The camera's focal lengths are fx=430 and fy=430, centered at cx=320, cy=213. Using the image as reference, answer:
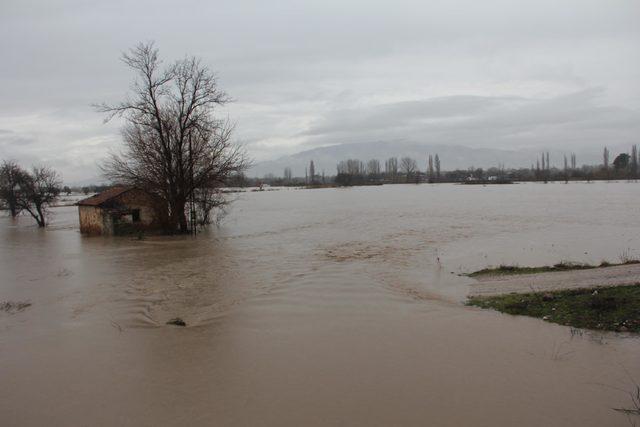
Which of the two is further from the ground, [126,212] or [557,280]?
[126,212]

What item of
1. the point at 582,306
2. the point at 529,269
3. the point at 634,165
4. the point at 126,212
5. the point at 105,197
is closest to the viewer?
the point at 582,306

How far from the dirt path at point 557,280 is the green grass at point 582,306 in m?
0.75

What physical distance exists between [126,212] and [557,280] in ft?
93.6

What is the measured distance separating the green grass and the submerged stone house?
86.5 feet

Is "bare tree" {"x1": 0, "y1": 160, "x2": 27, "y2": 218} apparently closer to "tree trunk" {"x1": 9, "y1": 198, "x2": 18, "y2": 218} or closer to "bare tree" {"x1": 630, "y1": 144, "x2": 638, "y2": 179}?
"tree trunk" {"x1": 9, "y1": 198, "x2": 18, "y2": 218}

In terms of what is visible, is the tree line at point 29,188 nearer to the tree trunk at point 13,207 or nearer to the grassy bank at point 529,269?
the tree trunk at point 13,207

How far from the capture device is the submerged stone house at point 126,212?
1235 inches

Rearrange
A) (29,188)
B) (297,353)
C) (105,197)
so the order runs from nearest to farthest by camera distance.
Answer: (297,353) < (105,197) < (29,188)

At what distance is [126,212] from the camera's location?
31516 millimetres

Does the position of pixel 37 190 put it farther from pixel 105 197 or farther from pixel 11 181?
pixel 105 197

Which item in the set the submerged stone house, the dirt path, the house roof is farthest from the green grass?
the house roof

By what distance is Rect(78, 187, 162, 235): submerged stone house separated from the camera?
3136 cm

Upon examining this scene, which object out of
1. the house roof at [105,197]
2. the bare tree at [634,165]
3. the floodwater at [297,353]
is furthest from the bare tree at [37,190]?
the bare tree at [634,165]

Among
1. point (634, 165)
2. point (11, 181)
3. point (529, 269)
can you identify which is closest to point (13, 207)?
point (11, 181)
